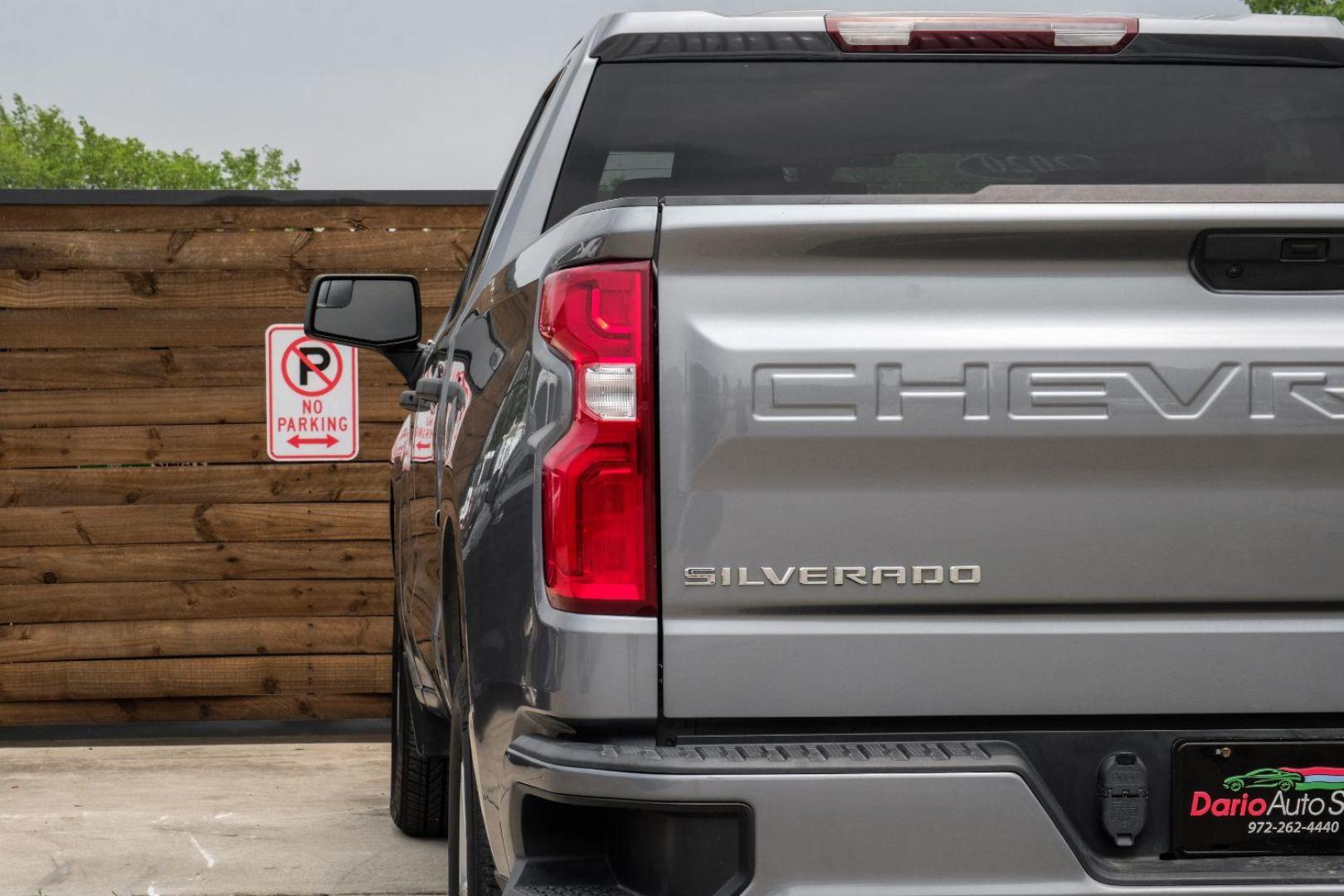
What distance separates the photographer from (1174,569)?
86.5 inches

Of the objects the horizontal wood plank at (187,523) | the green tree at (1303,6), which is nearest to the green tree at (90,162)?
the green tree at (1303,6)

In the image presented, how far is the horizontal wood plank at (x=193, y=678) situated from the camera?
24.4 ft

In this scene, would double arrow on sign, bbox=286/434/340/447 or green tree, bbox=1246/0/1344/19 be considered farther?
green tree, bbox=1246/0/1344/19

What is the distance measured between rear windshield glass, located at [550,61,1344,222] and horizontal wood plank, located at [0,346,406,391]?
4.39 m

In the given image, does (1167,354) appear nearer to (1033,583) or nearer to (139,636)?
(1033,583)

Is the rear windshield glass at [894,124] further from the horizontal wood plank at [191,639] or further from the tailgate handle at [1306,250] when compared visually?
the horizontal wood plank at [191,639]

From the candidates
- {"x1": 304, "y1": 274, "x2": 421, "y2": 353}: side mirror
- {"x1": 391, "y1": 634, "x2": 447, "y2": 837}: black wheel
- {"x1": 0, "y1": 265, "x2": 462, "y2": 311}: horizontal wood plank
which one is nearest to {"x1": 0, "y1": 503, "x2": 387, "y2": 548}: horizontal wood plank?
{"x1": 0, "y1": 265, "x2": 462, "y2": 311}: horizontal wood plank

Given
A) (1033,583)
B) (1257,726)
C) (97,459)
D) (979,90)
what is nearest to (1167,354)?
(1033,583)

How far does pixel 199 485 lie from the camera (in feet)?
24.5

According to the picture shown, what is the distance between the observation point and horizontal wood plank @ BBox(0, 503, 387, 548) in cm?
742

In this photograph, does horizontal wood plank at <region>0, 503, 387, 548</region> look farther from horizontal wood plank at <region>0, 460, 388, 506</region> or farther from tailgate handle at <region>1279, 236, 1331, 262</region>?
tailgate handle at <region>1279, 236, 1331, 262</region>

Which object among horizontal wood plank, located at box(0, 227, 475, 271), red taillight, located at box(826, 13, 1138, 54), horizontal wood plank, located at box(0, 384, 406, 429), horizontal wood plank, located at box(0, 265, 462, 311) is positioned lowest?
horizontal wood plank, located at box(0, 384, 406, 429)

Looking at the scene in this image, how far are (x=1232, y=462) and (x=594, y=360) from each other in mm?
862

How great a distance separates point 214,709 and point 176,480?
42.0 inches
